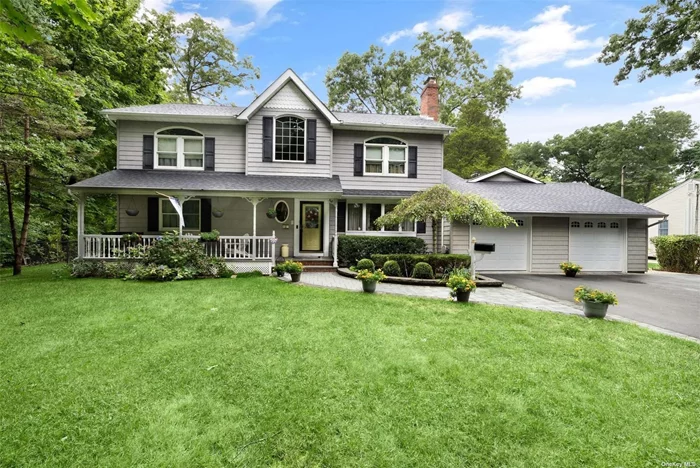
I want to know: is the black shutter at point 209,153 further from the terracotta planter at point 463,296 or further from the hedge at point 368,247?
the terracotta planter at point 463,296

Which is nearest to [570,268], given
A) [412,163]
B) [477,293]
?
[477,293]

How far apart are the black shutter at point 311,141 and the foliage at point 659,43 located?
31.2ft

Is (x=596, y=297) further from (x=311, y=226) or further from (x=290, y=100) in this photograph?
(x=290, y=100)

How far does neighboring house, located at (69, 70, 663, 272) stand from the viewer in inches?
478

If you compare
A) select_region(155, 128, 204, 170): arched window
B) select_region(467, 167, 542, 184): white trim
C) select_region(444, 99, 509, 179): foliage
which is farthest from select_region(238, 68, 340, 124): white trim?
select_region(444, 99, 509, 179): foliage

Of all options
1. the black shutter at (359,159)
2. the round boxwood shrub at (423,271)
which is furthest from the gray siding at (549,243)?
the black shutter at (359,159)

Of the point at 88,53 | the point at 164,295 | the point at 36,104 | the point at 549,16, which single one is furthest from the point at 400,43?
the point at 164,295

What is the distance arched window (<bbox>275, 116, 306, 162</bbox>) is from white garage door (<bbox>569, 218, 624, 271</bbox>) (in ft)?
38.2

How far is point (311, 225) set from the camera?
1312cm

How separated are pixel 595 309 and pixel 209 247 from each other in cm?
1085

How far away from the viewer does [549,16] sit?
10.7 meters

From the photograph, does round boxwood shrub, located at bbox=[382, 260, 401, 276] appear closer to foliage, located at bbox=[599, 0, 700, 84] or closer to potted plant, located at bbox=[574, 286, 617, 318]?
potted plant, located at bbox=[574, 286, 617, 318]

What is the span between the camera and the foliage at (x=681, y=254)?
49.0ft

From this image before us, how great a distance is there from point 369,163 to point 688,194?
74.6 feet
